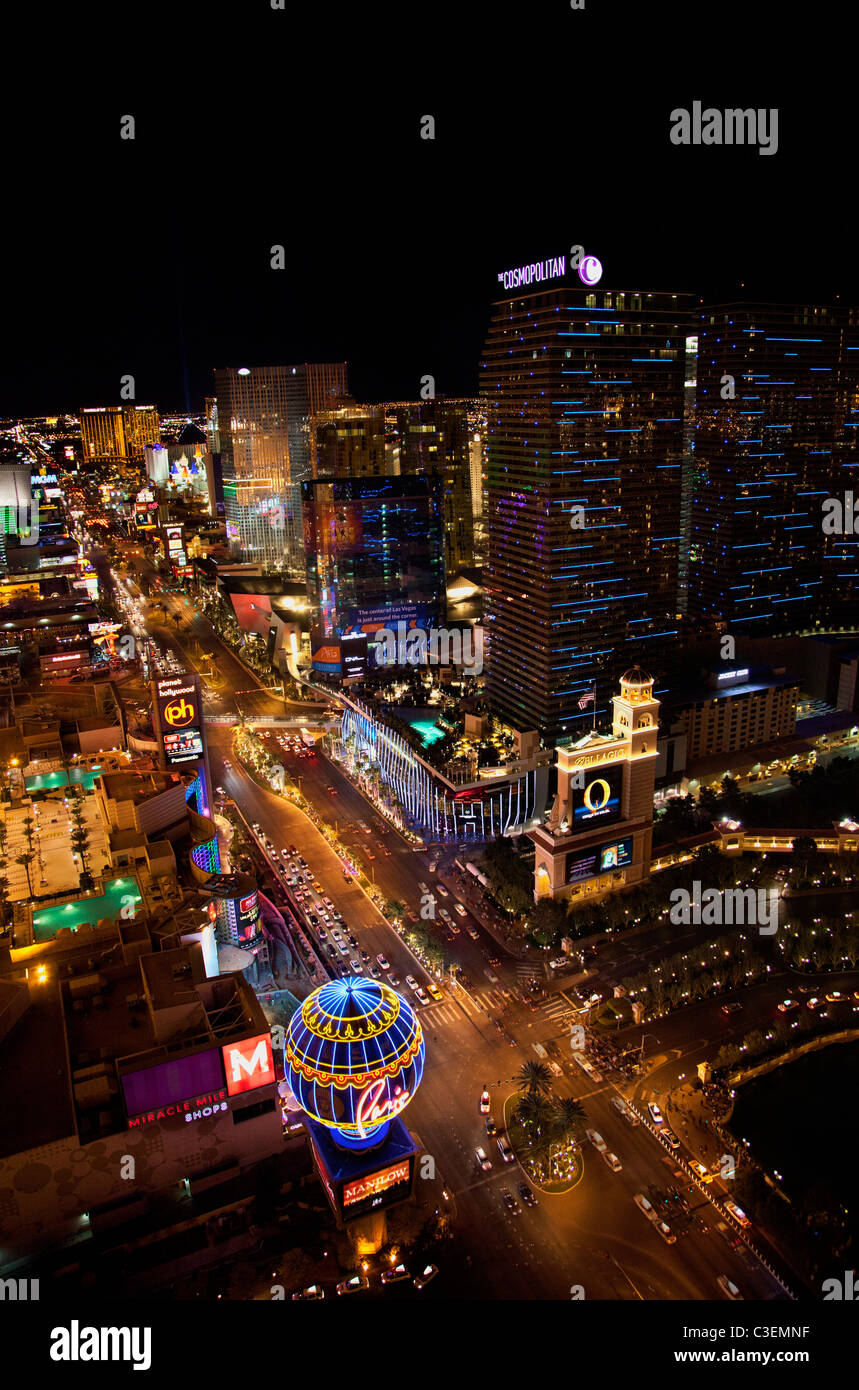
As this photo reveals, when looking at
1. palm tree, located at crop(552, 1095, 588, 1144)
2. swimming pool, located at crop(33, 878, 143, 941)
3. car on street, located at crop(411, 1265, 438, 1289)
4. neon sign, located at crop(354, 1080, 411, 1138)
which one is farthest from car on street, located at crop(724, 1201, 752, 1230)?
swimming pool, located at crop(33, 878, 143, 941)

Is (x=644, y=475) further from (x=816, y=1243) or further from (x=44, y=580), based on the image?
(x=44, y=580)

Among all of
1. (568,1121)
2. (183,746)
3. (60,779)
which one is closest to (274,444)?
(183,746)

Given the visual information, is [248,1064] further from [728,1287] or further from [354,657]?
[354,657]

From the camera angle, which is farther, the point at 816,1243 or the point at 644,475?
the point at 644,475

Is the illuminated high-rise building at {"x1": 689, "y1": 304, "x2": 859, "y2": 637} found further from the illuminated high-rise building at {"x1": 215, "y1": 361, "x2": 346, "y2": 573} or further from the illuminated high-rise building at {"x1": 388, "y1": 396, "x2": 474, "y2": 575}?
the illuminated high-rise building at {"x1": 215, "y1": 361, "x2": 346, "y2": 573}

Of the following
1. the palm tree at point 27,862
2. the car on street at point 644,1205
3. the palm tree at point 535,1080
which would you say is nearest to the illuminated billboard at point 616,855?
the palm tree at point 535,1080

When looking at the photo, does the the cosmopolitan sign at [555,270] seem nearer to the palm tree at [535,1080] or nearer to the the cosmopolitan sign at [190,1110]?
the palm tree at [535,1080]
